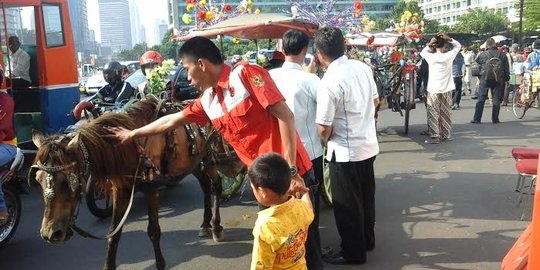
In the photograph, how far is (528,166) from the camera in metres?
4.88

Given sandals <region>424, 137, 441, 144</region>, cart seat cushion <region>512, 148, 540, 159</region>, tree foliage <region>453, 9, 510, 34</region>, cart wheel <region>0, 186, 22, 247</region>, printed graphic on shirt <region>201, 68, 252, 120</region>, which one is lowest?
sandals <region>424, 137, 441, 144</region>

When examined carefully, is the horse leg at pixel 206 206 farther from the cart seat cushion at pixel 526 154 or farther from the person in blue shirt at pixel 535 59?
the person in blue shirt at pixel 535 59

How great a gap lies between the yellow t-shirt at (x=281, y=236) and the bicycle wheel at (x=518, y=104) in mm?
10974

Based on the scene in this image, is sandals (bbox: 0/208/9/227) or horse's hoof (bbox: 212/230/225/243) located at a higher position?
sandals (bbox: 0/208/9/227)

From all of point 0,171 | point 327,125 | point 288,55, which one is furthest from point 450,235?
point 0,171

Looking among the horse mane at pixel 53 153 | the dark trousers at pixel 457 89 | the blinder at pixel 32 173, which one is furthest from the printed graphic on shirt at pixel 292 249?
the dark trousers at pixel 457 89

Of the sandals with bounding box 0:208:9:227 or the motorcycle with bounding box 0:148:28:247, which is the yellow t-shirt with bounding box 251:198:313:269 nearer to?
the sandals with bounding box 0:208:9:227

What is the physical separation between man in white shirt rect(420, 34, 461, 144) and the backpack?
233 centimetres

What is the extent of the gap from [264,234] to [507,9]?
84873 mm

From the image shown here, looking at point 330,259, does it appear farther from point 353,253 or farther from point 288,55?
point 288,55

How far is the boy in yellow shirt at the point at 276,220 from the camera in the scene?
8.00 ft

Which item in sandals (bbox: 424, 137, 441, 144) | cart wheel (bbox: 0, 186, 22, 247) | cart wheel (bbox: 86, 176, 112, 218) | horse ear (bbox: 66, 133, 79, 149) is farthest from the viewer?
sandals (bbox: 424, 137, 441, 144)

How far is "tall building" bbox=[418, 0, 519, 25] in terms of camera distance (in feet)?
255

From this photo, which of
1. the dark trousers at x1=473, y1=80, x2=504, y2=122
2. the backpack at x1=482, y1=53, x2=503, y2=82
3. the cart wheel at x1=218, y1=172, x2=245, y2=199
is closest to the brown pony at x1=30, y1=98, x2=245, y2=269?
the cart wheel at x1=218, y1=172, x2=245, y2=199
